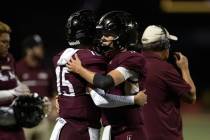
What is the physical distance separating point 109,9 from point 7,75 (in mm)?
12642

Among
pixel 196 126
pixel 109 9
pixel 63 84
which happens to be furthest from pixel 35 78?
pixel 109 9

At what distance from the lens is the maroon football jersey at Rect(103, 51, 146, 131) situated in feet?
16.0

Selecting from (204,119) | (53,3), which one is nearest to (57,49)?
(53,3)

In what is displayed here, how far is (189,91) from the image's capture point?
211 inches

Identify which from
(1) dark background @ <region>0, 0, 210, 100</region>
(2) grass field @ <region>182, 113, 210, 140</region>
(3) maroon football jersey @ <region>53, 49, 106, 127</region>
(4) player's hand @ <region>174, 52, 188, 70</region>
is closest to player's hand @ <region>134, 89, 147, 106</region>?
(3) maroon football jersey @ <region>53, 49, 106, 127</region>

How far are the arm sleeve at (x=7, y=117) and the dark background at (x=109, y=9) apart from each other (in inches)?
482

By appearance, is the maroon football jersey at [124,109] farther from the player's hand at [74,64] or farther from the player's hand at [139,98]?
the player's hand at [74,64]

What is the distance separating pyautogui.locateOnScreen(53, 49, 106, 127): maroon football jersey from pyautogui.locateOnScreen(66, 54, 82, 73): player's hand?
0.05 metres

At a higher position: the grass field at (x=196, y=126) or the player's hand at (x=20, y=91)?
the player's hand at (x=20, y=91)

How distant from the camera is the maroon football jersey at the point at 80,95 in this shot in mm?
4965

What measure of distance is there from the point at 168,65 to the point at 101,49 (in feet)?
2.46

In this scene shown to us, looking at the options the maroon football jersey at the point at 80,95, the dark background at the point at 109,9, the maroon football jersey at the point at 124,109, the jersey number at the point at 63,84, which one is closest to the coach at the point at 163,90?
the maroon football jersey at the point at 124,109

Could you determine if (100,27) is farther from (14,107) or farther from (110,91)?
(14,107)

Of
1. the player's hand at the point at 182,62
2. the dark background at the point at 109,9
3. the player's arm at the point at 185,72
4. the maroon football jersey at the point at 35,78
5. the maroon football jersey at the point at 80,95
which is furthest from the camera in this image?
the dark background at the point at 109,9
